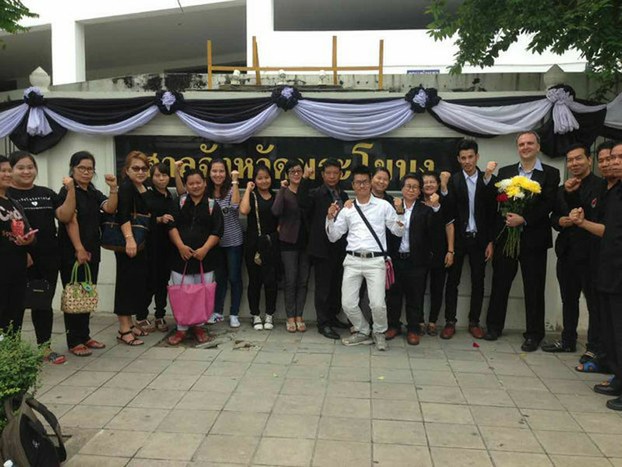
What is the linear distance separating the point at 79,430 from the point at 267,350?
199cm

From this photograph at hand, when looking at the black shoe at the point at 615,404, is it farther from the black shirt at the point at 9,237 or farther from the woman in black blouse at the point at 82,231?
the black shirt at the point at 9,237

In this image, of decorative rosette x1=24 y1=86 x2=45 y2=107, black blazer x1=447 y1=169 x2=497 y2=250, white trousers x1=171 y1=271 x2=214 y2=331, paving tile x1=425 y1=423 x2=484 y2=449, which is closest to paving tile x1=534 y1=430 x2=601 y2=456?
paving tile x1=425 y1=423 x2=484 y2=449

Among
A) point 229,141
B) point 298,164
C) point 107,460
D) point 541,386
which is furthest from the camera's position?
point 229,141

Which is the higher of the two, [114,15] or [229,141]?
[114,15]

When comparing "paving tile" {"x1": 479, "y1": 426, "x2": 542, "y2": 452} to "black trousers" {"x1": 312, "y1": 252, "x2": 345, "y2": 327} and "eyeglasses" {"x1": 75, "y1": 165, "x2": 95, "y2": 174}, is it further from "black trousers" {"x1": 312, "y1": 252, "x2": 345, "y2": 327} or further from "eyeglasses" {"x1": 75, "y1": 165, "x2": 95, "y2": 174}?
"eyeglasses" {"x1": 75, "y1": 165, "x2": 95, "y2": 174}

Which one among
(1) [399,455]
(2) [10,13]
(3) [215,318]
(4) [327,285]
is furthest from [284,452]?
(2) [10,13]

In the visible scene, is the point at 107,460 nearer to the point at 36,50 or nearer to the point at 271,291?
the point at 271,291

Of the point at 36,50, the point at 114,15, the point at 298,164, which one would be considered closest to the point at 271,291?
the point at 298,164

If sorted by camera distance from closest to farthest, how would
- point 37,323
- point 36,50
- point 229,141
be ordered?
point 37,323 < point 229,141 < point 36,50

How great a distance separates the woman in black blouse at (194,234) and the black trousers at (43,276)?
1.10 meters

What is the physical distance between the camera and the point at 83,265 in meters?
4.77

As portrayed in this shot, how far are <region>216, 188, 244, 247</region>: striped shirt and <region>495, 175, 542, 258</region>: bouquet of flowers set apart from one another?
272 cm

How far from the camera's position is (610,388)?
4113 millimetres

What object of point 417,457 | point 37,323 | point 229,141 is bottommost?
point 417,457
